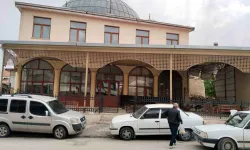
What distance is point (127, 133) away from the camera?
9.28 meters

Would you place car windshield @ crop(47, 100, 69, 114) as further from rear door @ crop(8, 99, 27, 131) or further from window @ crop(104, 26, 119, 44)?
window @ crop(104, 26, 119, 44)

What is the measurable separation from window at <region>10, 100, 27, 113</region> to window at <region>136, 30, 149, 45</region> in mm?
13571

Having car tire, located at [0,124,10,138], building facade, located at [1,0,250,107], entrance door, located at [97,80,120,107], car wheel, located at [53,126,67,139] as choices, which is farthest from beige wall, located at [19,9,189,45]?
car wheel, located at [53,126,67,139]

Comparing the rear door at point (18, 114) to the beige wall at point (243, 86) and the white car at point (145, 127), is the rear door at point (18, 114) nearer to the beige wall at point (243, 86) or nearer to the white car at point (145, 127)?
the white car at point (145, 127)

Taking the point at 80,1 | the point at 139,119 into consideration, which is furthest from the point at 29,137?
the point at 80,1

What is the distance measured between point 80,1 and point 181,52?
16956mm

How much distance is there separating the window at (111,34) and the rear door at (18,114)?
477 inches

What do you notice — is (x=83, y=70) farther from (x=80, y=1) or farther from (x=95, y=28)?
(x=80, y=1)

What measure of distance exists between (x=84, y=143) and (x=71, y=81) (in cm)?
1082

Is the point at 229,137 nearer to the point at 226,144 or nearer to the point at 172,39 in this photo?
the point at 226,144

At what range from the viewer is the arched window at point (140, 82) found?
778 inches

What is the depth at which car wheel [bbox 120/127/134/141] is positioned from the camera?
9.27 m

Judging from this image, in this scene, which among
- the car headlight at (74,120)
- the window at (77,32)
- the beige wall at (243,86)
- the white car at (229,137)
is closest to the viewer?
the white car at (229,137)

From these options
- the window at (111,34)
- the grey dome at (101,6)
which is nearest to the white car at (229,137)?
the window at (111,34)
